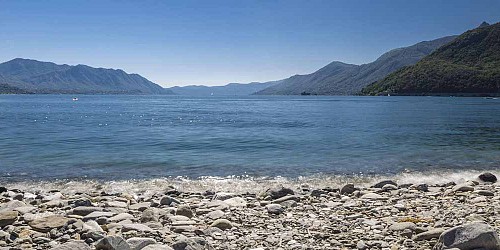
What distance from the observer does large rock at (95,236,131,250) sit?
761cm

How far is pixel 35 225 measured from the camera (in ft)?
31.8

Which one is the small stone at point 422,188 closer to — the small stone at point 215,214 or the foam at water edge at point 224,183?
the foam at water edge at point 224,183

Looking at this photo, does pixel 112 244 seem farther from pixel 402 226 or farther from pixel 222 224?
pixel 402 226

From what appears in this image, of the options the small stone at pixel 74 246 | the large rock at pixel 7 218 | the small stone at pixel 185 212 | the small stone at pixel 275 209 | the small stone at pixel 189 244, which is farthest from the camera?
the small stone at pixel 275 209

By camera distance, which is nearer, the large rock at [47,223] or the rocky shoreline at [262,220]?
the rocky shoreline at [262,220]

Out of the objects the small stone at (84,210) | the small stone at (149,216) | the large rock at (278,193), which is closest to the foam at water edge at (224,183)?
the large rock at (278,193)

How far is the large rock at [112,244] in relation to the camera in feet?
25.0

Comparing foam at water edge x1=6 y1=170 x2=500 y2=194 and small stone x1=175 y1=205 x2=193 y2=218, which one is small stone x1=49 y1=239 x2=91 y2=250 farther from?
foam at water edge x1=6 y1=170 x2=500 y2=194

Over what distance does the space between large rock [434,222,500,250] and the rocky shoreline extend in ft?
0.06

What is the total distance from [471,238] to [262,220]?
5.15 metres

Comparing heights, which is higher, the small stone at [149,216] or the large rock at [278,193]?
the small stone at [149,216]

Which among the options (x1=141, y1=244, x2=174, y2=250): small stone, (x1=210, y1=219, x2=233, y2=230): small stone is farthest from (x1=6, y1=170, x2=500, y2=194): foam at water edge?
(x1=141, y1=244, x2=174, y2=250): small stone

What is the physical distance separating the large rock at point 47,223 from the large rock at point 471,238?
29.2ft

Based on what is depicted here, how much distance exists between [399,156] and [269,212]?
17062mm
